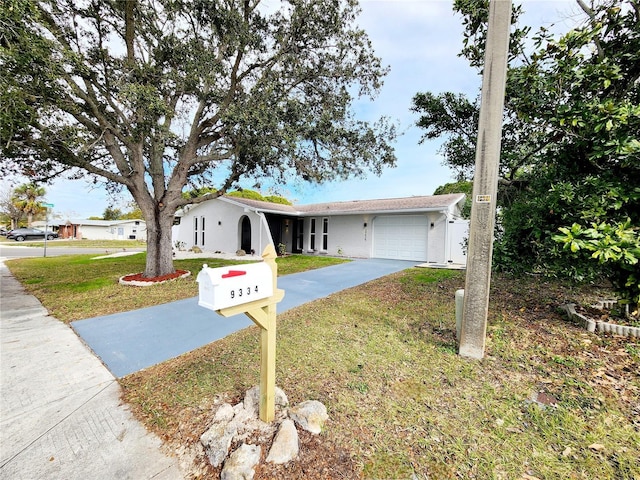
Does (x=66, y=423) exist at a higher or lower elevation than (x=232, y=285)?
lower

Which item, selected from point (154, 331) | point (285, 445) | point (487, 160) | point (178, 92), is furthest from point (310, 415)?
point (178, 92)

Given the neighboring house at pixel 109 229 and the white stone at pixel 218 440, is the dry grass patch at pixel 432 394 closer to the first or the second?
the white stone at pixel 218 440

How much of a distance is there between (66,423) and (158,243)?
22.2 feet

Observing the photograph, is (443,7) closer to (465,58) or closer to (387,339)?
(465,58)

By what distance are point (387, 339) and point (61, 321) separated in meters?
5.68

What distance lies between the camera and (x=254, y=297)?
194 cm

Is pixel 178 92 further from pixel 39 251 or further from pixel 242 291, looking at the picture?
pixel 39 251

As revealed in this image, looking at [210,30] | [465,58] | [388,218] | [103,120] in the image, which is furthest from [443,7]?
[388,218]

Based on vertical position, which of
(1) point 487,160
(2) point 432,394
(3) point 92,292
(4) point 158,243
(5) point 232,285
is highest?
(1) point 487,160

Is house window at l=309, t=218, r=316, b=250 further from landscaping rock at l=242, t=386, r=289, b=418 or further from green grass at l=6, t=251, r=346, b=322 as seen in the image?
landscaping rock at l=242, t=386, r=289, b=418

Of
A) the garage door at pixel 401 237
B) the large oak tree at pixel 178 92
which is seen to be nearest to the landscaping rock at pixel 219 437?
the large oak tree at pixel 178 92

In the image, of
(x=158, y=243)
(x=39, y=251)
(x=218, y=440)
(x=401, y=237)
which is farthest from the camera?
(x=39, y=251)

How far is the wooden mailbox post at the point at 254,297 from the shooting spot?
1709mm

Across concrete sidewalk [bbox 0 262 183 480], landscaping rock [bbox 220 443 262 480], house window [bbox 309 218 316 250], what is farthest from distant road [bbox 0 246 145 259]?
landscaping rock [bbox 220 443 262 480]
